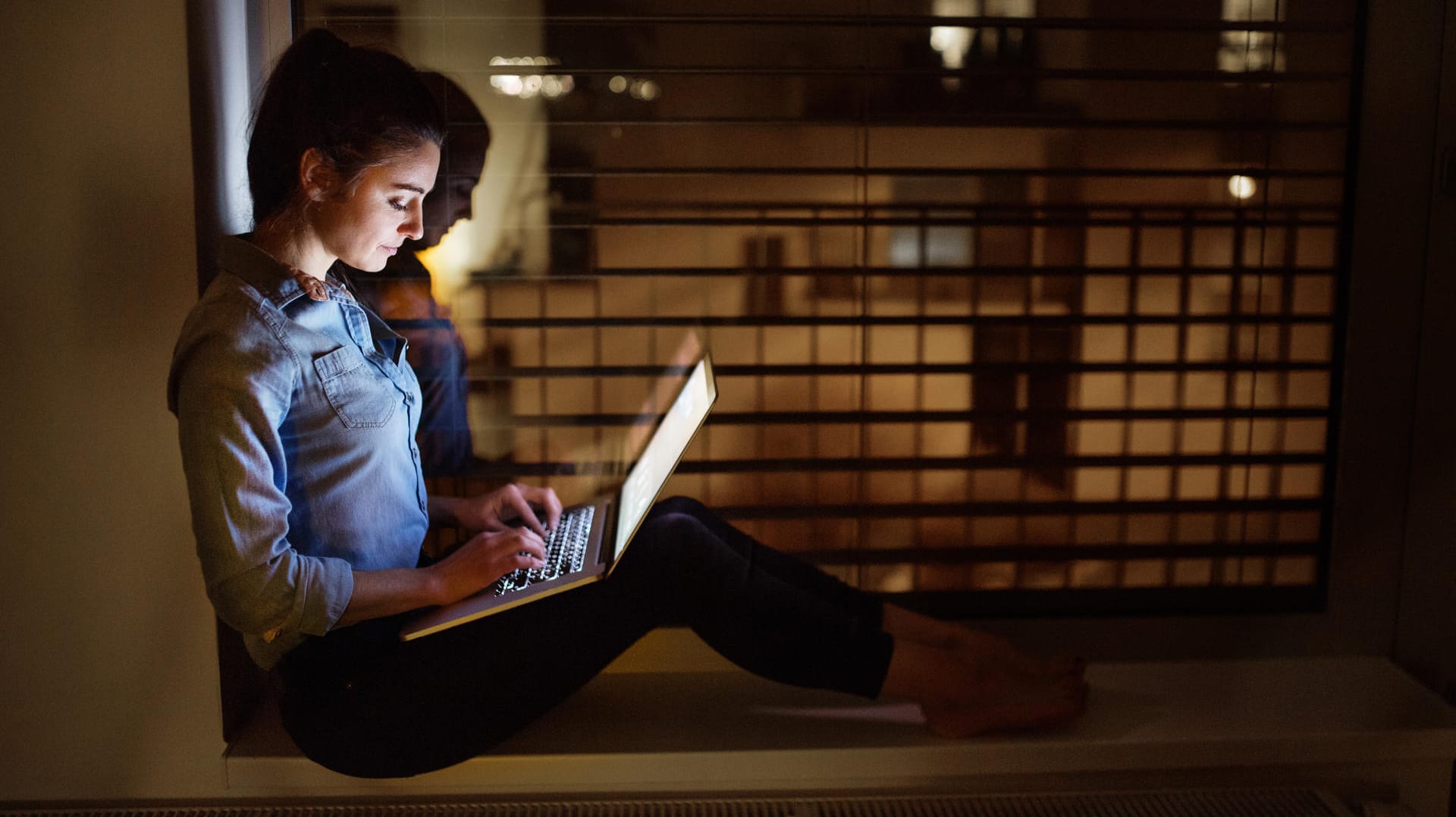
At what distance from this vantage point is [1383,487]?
2.06 meters

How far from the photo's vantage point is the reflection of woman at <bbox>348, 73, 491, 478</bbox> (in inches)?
73.2

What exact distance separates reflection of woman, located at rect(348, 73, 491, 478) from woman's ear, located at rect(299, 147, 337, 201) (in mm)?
376

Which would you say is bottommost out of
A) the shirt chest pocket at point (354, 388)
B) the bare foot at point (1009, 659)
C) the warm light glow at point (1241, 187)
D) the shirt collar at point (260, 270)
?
the bare foot at point (1009, 659)

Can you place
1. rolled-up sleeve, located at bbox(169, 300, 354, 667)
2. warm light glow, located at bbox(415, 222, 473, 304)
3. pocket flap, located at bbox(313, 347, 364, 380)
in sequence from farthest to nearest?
warm light glow, located at bbox(415, 222, 473, 304)
pocket flap, located at bbox(313, 347, 364, 380)
rolled-up sleeve, located at bbox(169, 300, 354, 667)

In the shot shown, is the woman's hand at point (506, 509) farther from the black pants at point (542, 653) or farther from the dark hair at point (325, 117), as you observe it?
the dark hair at point (325, 117)

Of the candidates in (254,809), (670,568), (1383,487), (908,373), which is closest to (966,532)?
(908,373)

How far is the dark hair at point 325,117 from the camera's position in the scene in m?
1.43

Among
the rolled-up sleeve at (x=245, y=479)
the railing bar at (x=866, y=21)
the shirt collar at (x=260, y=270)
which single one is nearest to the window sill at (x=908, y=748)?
the rolled-up sleeve at (x=245, y=479)

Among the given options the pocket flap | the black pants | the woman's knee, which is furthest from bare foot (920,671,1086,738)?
the pocket flap

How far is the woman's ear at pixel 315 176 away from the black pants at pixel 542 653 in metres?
0.66

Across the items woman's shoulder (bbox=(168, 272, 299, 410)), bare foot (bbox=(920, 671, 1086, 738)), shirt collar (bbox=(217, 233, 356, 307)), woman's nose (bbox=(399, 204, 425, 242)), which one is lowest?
bare foot (bbox=(920, 671, 1086, 738))

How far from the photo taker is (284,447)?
141cm

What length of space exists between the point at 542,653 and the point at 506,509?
353 millimetres

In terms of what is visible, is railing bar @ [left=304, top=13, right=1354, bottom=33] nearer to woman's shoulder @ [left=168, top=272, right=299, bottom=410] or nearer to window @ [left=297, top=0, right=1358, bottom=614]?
window @ [left=297, top=0, right=1358, bottom=614]
